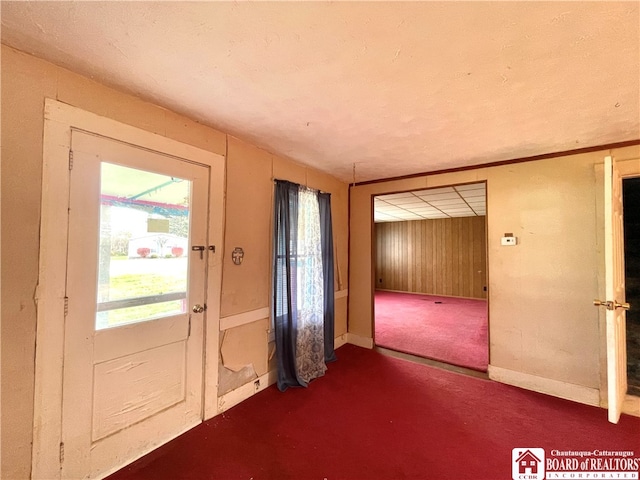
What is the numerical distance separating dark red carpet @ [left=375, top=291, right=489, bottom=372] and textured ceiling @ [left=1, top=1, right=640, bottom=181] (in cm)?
278

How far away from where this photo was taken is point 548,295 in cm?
261

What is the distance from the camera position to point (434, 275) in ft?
27.1

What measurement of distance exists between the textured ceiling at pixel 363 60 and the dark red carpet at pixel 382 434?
2385mm

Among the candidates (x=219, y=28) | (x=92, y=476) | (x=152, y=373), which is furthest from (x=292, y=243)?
(x=92, y=476)

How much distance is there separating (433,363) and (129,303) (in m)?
3.29

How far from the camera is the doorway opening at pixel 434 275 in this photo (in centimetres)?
398

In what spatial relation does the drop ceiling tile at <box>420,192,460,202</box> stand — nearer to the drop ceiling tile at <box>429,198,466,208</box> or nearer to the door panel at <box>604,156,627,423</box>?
the drop ceiling tile at <box>429,198,466,208</box>

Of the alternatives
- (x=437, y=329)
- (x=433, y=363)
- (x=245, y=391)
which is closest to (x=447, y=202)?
(x=437, y=329)

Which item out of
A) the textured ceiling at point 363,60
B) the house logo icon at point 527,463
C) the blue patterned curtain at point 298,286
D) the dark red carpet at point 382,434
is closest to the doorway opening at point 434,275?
the dark red carpet at point 382,434

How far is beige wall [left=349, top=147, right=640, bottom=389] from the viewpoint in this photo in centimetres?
243

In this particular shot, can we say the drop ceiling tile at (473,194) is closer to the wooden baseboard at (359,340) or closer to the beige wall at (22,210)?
the wooden baseboard at (359,340)

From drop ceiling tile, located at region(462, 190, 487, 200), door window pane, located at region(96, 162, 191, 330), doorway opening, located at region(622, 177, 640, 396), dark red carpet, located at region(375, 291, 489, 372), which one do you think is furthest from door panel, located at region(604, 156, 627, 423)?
door window pane, located at region(96, 162, 191, 330)

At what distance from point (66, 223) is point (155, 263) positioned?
52 cm

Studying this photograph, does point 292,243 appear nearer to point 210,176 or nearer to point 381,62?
point 210,176
